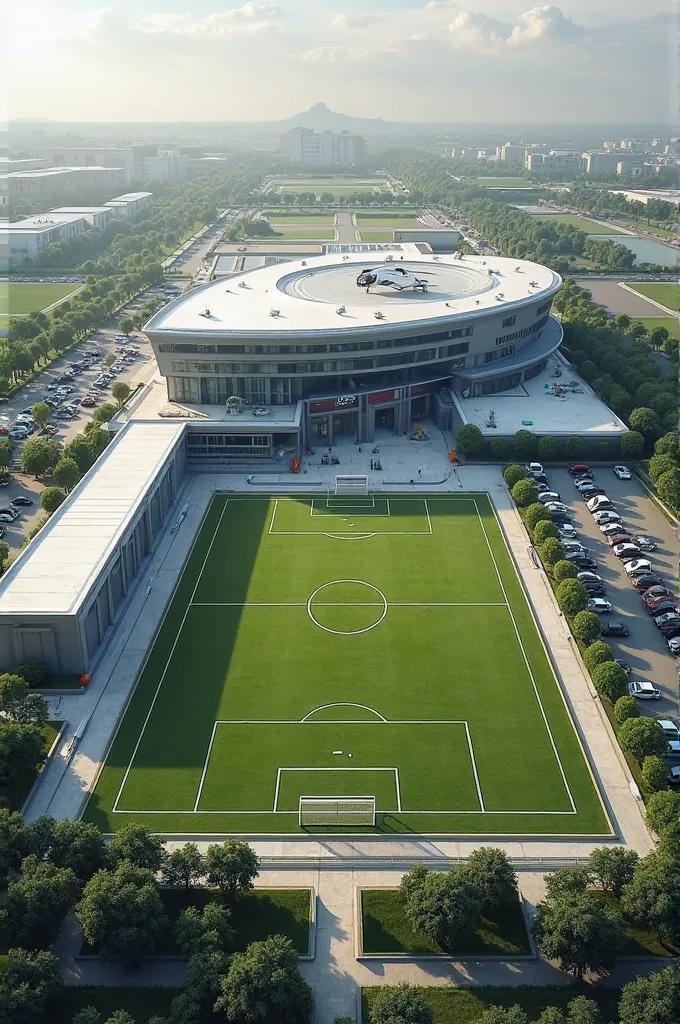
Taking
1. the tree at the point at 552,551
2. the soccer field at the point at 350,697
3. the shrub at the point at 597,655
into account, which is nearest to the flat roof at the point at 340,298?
the soccer field at the point at 350,697

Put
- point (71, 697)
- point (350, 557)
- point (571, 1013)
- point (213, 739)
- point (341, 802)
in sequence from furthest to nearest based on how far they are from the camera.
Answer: point (350, 557), point (71, 697), point (213, 739), point (341, 802), point (571, 1013)

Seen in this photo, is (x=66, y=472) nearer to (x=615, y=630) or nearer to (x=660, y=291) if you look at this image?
(x=615, y=630)

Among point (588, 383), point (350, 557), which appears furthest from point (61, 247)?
point (350, 557)

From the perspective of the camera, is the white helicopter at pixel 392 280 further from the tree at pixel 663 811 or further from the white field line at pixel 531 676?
the tree at pixel 663 811

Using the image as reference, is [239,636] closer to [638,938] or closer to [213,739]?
[213,739]

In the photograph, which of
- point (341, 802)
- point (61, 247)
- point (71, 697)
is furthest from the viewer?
point (61, 247)

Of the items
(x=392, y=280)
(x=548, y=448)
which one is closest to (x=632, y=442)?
(x=548, y=448)

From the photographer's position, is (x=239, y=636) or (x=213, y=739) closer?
(x=213, y=739)
